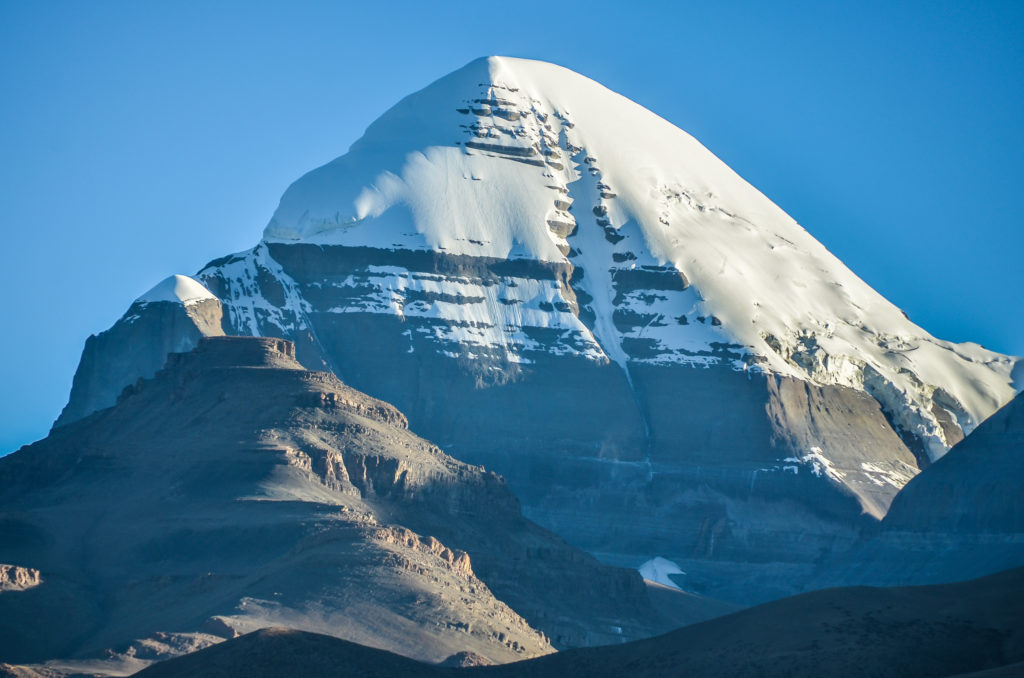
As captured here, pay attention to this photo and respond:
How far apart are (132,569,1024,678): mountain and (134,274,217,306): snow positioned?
80.2 meters

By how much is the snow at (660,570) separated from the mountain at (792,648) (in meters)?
66.7

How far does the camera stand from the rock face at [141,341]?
463 ft

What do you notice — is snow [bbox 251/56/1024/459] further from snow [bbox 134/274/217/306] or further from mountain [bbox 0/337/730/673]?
mountain [bbox 0/337/730/673]

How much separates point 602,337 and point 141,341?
1696 inches

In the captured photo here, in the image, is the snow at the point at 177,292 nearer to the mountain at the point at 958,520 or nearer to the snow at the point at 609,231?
the snow at the point at 609,231

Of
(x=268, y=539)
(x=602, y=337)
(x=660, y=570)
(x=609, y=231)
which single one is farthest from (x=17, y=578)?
(x=609, y=231)

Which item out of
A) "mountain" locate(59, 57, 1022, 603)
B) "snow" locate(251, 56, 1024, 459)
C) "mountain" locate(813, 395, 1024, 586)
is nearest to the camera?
"mountain" locate(813, 395, 1024, 586)

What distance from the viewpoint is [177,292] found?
145 m

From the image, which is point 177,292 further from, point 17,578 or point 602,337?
point 17,578

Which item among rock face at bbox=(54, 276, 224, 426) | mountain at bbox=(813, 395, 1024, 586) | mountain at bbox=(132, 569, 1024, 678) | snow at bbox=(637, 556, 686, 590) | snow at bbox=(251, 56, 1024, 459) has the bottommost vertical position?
mountain at bbox=(132, 569, 1024, 678)

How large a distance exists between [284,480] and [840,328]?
87821mm

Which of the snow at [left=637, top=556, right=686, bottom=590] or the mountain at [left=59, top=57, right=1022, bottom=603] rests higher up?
the mountain at [left=59, top=57, right=1022, bottom=603]

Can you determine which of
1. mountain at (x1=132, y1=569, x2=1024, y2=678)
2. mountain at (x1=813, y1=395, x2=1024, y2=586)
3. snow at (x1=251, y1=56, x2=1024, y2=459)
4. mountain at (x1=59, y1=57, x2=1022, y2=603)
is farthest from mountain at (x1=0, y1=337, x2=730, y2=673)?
snow at (x1=251, y1=56, x2=1024, y2=459)

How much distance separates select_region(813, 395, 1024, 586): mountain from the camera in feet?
406
